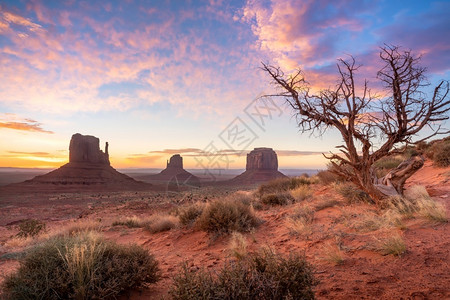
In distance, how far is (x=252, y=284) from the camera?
9.08 ft

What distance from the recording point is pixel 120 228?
476 inches

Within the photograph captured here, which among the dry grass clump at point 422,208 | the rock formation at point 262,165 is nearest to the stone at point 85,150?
the rock formation at point 262,165

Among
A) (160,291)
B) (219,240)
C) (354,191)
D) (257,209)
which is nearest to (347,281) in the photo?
(160,291)

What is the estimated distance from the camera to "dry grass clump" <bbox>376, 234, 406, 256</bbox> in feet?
13.2

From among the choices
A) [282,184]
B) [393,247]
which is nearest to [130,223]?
[282,184]

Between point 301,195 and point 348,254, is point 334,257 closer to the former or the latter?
point 348,254

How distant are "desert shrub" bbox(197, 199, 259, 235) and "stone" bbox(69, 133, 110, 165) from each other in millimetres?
86141

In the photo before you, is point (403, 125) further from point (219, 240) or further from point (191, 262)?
point (191, 262)

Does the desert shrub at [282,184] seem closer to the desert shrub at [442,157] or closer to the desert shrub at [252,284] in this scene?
the desert shrub at [442,157]

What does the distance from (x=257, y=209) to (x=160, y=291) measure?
25.4 ft

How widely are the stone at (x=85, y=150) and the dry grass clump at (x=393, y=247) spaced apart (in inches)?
3586

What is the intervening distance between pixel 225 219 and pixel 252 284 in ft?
16.5

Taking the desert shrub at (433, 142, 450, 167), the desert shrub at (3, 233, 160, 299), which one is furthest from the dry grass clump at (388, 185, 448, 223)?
the desert shrub at (433, 142, 450, 167)

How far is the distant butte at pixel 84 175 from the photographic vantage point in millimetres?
63850
